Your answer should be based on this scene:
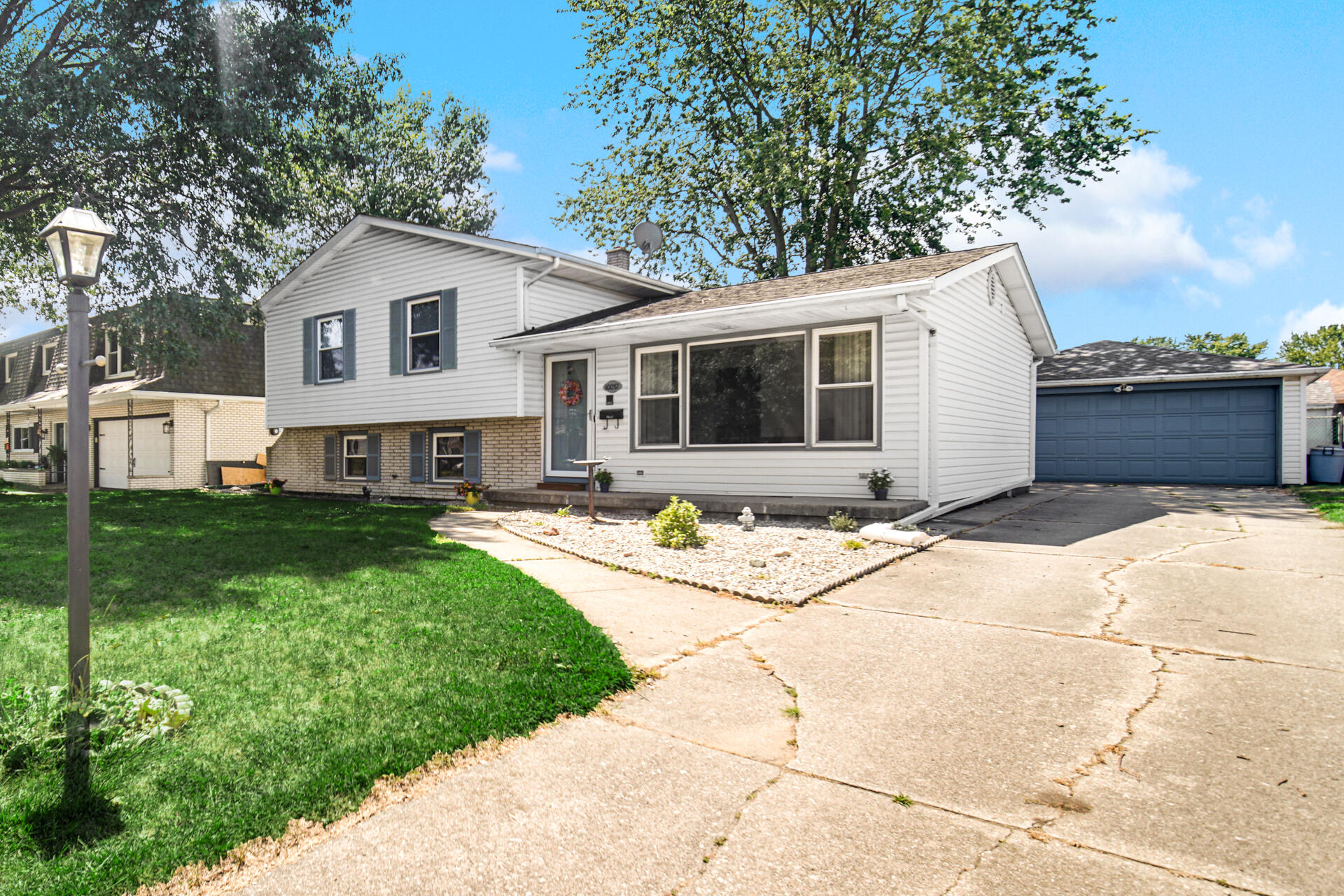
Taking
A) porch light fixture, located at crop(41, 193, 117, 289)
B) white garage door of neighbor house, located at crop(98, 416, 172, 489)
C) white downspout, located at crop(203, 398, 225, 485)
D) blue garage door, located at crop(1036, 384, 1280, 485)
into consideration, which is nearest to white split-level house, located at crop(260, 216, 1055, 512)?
blue garage door, located at crop(1036, 384, 1280, 485)

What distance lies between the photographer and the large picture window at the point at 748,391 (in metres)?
10.3

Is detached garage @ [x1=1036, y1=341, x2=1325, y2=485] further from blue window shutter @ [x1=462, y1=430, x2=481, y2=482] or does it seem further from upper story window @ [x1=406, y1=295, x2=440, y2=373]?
upper story window @ [x1=406, y1=295, x2=440, y2=373]

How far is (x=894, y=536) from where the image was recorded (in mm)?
7723

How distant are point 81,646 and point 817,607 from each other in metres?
4.22

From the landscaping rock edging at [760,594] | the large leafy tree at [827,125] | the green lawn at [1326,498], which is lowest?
the landscaping rock edging at [760,594]

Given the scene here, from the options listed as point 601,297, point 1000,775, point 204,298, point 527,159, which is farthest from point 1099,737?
point 527,159

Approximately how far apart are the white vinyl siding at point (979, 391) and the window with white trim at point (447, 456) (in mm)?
9010

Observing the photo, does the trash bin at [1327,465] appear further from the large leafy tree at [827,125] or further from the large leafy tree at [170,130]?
the large leafy tree at [170,130]

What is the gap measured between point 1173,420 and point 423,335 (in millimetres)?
16100

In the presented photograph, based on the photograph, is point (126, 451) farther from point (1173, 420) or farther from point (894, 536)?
point (1173, 420)

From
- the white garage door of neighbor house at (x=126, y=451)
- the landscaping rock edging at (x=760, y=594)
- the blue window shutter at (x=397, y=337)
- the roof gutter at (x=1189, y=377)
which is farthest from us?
the white garage door of neighbor house at (x=126, y=451)

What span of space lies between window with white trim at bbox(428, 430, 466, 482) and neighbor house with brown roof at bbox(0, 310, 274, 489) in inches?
310

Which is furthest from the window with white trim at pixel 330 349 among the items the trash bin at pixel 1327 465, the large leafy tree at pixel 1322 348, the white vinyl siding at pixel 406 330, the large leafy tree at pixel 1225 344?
the large leafy tree at pixel 1322 348

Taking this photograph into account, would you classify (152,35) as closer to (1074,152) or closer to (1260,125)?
(1074,152)
